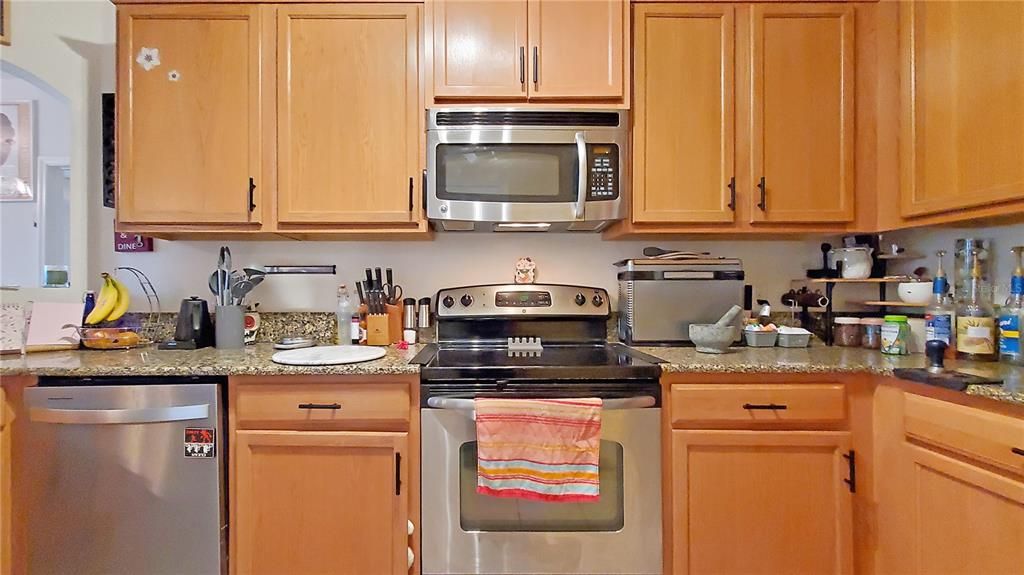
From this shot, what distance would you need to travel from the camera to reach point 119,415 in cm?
145

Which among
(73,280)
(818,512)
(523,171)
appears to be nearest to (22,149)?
(73,280)

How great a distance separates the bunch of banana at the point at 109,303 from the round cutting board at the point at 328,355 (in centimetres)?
77

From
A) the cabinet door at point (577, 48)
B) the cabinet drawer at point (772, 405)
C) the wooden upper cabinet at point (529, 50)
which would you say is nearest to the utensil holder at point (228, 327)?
the wooden upper cabinet at point (529, 50)

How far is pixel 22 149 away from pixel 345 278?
1.79 m

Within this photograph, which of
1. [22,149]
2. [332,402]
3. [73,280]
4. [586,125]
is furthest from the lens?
[22,149]

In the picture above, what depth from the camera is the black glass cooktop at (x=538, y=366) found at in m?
1.51

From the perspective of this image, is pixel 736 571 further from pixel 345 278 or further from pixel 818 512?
pixel 345 278

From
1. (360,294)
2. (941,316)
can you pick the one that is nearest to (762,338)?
(941,316)

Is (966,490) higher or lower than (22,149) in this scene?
lower

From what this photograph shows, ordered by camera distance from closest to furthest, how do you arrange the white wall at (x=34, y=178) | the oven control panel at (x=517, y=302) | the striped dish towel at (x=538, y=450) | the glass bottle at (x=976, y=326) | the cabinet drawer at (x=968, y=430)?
the cabinet drawer at (x=968, y=430), the striped dish towel at (x=538, y=450), the glass bottle at (x=976, y=326), the oven control panel at (x=517, y=302), the white wall at (x=34, y=178)

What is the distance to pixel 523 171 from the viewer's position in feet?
5.81

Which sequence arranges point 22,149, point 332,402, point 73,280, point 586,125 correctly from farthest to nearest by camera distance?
point 22,149 < point 73,280 < point 586,125 < point 332,402

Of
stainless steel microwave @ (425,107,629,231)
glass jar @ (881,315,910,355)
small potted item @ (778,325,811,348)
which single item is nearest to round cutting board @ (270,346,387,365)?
stainless steel microwave @ (425,107,629,231)

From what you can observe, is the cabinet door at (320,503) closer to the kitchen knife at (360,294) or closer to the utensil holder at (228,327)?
the utensil holder at (228,327)
